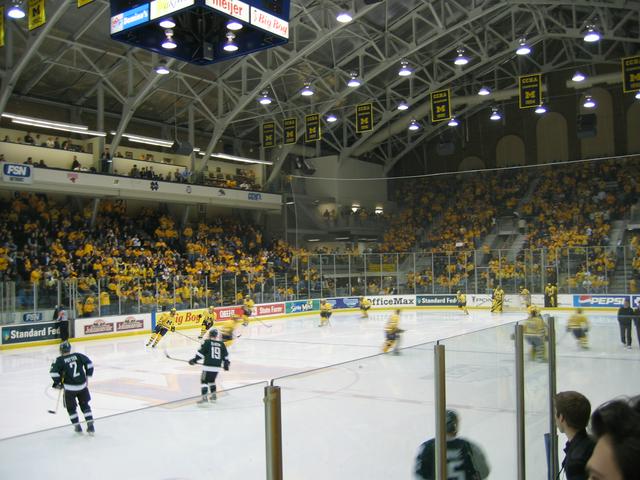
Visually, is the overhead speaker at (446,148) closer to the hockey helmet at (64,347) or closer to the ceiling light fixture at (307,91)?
the ceiling light fixture at (307,91)

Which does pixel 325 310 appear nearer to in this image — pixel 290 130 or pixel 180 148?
pixel 290 130

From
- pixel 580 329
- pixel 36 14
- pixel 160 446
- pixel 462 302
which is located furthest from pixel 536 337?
pixel 462 302

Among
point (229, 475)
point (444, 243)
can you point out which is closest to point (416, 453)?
point (229, 475)

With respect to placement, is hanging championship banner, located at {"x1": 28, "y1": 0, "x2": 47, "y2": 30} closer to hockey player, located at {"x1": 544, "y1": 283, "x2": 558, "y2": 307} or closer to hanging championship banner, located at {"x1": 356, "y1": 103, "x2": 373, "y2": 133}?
hanging championship banner, located at {"x1": 356, "y1": 103, "x2": 373, "y2": 133}

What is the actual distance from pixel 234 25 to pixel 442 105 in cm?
1387

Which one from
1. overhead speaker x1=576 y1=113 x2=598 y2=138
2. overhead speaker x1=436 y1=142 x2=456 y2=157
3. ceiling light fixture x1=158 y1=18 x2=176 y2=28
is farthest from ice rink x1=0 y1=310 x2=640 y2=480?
overhead speaker x1=436 y1=142 x2=456 y2=157

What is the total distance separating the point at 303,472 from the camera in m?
2.99

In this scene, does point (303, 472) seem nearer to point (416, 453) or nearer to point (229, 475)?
point (229, 475)

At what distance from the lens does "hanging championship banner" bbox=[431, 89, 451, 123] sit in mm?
22297

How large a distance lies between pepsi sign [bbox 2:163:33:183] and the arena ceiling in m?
2.16

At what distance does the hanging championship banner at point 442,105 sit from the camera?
2230 centimetres

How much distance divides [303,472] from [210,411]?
1.87 ft

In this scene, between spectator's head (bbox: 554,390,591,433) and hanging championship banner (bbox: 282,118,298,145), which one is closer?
spectator's head (bbox: 554,390,591,433)

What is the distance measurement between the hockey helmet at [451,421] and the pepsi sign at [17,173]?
22274mm
